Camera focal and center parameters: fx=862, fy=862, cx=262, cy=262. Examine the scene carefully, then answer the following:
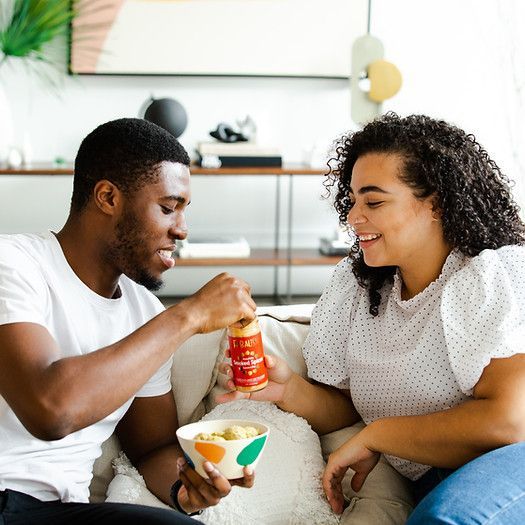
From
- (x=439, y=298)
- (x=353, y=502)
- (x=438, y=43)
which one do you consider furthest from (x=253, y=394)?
(x=438, y=43)

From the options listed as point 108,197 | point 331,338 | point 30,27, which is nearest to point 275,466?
point 331,338

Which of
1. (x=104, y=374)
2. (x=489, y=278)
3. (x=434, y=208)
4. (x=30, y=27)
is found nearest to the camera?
(x=104, y=374)

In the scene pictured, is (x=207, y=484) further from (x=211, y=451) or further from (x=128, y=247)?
(x=128, y=247)

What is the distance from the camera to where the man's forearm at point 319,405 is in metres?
1.85

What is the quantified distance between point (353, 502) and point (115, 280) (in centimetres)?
66

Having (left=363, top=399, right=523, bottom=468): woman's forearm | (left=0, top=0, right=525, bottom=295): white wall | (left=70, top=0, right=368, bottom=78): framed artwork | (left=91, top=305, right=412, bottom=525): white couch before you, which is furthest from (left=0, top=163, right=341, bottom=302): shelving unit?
(left=363, top=399, right=523, bottom=468): woman's forearm

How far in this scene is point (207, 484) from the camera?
143 centimetres

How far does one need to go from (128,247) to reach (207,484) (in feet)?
1.54

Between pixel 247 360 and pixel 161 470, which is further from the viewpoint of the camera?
pixel 161 470

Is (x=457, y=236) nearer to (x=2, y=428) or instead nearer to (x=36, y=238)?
(x=36, y=238)

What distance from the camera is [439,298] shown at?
1.75 metres

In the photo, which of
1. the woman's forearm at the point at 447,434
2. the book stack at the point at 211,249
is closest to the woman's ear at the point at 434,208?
the woman's forearm at the point at 447,434

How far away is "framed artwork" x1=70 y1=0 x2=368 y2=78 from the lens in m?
4.21

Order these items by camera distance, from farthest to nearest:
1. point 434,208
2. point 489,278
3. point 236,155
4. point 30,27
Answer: point 236,155, point 30,27, point 434,208, point 489,278
